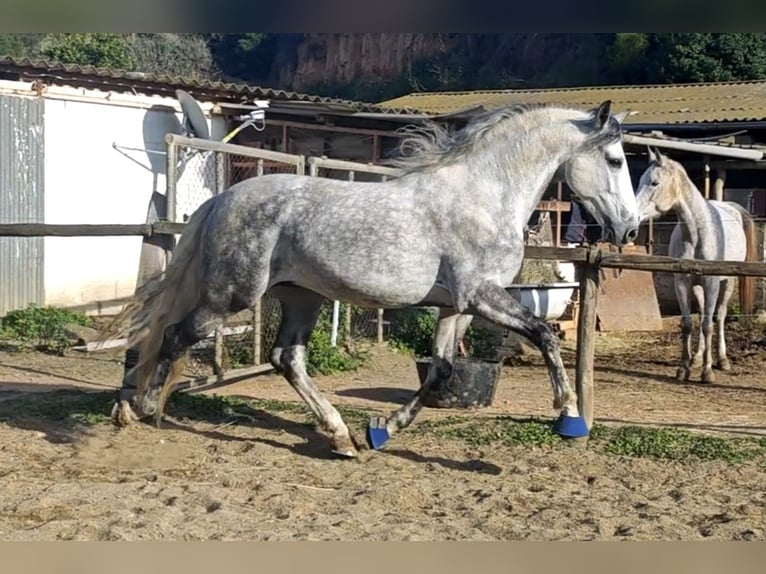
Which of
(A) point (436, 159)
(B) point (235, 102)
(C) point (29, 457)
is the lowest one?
(C) point (29, 457)

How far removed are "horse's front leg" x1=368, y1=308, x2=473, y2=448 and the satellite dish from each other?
7951 mm

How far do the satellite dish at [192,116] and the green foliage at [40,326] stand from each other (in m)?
3.05

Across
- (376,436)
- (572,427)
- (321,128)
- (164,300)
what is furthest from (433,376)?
(321,128)

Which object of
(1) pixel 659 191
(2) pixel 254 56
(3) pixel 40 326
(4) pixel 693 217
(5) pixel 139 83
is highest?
(2) pixel 254 56

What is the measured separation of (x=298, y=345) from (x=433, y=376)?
88 cm

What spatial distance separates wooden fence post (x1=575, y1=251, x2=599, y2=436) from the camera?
6254mm

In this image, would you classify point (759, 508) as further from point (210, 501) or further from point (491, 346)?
point (491, 346)

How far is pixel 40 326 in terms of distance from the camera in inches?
444

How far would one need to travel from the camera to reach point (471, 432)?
6.37 meters

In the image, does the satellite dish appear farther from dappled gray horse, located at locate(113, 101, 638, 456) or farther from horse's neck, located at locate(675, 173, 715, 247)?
dappled gray horse, located at locate(113, 101, 638, 456)

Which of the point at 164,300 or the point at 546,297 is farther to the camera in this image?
the point at 546,297

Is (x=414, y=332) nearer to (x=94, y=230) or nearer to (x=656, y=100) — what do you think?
(x=94, y=230)
